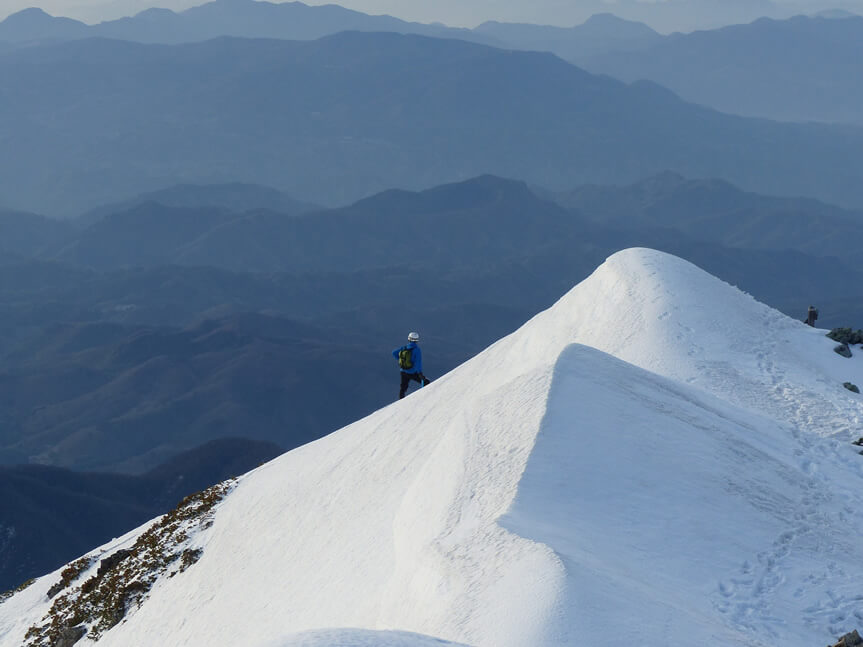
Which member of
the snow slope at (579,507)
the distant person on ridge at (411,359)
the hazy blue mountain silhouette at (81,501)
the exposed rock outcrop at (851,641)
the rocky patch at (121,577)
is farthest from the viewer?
the hazy blue mountain silhouette at (81,501)

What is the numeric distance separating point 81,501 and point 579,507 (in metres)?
131

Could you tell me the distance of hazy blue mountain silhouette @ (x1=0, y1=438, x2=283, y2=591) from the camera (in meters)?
116

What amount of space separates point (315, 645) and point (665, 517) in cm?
879

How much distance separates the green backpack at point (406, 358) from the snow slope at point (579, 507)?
2200 mm

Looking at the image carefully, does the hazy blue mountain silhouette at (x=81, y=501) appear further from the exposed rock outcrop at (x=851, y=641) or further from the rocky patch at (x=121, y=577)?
the exposed rock outcrop at (x=851, y=641)

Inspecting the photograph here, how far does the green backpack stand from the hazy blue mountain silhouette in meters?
89.6

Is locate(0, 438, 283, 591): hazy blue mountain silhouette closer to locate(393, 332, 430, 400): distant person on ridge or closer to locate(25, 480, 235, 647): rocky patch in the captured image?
locate(25, 480, 235, 647): rocky patch

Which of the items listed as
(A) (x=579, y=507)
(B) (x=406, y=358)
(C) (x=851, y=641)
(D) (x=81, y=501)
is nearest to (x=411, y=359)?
(B) (x=406, y=358)

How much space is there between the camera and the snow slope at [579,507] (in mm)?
13055

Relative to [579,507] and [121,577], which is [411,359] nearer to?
[121,577]

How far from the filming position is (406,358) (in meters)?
32.2

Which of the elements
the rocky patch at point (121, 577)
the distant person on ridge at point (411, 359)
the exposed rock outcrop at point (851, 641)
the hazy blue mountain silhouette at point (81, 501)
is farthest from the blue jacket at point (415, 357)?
the hazy blue mountain silhouette at point (81, 501)

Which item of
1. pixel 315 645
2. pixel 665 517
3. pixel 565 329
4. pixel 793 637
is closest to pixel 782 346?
pixel 565 329

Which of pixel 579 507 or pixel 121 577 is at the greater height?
pixel 579 507
